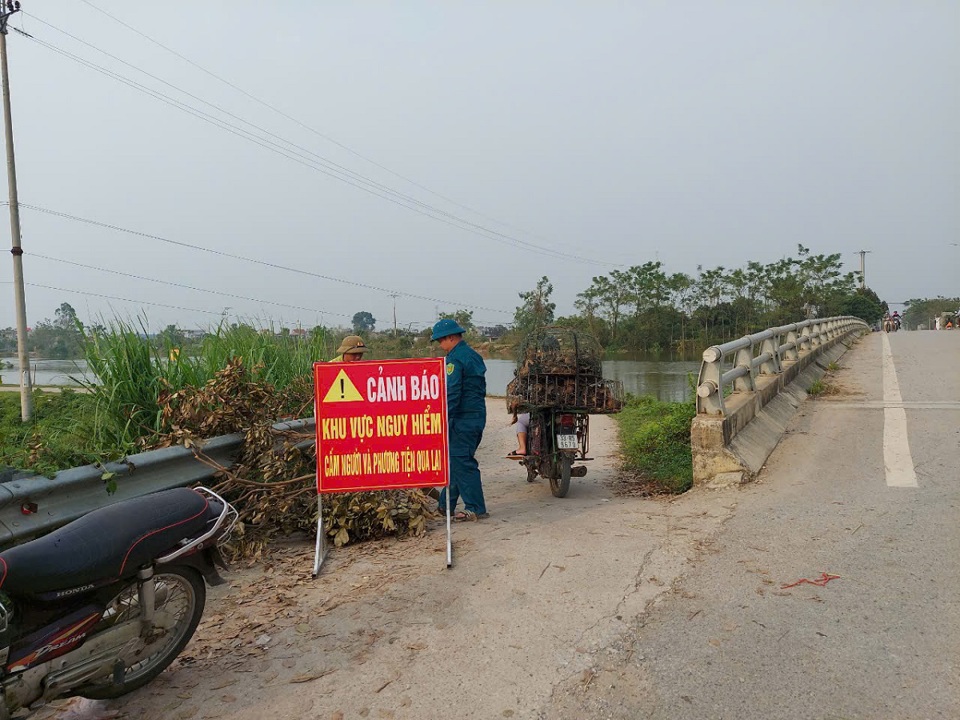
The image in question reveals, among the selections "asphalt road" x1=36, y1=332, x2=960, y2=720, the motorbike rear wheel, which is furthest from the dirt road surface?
the motorbike rear wheel

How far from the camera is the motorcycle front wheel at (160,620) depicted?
3246 mm

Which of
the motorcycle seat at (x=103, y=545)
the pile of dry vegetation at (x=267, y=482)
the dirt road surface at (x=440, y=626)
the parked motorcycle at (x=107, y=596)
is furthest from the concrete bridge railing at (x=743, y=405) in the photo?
the motorcycle seat at (x=103, y=545)

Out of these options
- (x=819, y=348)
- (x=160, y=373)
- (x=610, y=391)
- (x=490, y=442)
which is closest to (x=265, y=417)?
(x=160, y=373)

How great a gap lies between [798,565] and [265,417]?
419 cm

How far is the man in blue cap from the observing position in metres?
6.18

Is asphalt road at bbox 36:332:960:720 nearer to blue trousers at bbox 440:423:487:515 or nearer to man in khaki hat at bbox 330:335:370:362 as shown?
blue trousers at bbox 440:423:487:515

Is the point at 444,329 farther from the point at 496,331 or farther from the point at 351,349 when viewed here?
the point at 496,331

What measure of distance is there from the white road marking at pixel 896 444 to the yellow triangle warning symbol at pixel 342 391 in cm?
448

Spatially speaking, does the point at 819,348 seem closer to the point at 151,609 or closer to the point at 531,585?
the point at 531,585

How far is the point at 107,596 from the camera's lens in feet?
10.5

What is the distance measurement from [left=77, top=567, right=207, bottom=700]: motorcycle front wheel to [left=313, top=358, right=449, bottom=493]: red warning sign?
157cm

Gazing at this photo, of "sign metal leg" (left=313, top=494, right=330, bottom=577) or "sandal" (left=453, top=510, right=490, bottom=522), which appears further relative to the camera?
"sandal" (left=453, top=510, right=490, bottom=522)

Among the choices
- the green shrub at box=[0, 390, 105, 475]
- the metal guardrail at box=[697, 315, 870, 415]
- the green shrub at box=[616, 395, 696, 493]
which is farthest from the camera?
the green shrub at box=[616, 395, 696, 493]

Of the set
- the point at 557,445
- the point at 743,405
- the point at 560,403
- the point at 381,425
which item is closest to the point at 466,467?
the point at 381,425
